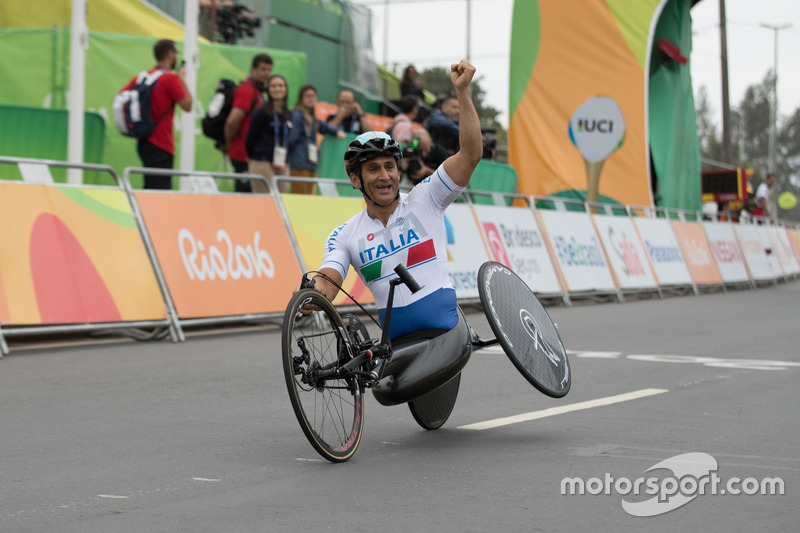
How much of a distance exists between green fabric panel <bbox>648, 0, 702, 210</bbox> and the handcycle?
76.8 ft

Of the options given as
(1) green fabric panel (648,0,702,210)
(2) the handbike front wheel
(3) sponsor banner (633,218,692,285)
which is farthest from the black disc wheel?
(1) green fabric panel (648,0,702,210)

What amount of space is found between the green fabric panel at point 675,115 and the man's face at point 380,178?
938 inches

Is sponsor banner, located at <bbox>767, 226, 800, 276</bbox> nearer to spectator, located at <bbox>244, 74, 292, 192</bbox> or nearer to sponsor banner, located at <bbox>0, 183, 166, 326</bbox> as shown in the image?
spectator, located at <bbox>244, 74, 292, 192</bbox>

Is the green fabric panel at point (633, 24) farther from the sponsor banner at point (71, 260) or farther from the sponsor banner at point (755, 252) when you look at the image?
the sponsor banner at point (71, 260)

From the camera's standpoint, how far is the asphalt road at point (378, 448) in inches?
181

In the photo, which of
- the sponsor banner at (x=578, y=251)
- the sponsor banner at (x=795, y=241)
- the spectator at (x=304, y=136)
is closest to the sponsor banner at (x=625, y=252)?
the sponsor banner at (x=578, y=251)

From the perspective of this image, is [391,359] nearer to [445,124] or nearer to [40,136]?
[40,136]

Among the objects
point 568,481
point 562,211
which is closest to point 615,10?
point 562,211

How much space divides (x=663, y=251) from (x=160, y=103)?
11847mm

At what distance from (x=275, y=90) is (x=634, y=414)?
26.2 feet

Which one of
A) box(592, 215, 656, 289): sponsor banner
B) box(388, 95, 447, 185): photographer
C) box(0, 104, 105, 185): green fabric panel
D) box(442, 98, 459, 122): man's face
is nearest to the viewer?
box(0, 104, 105, 185): green fabric panel

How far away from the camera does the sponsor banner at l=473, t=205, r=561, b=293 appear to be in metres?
16.6

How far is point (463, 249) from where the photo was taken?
15742 millimetres

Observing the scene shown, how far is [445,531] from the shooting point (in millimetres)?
4340
